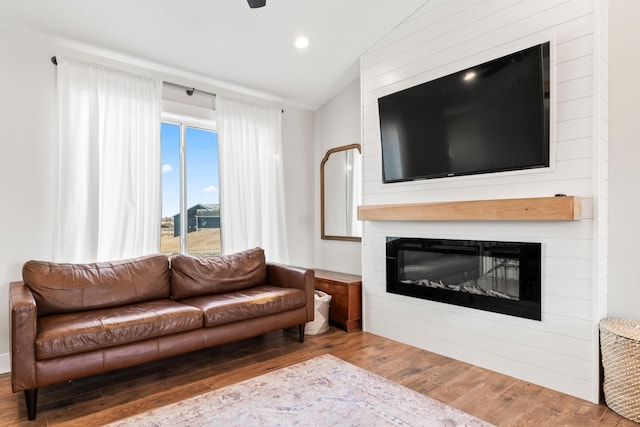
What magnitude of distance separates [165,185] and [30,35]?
5.18ft

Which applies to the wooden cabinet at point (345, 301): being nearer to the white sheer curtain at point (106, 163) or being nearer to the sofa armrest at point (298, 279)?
the sofa armrest at point (298, 279)

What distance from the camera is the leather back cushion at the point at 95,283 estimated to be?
266cm

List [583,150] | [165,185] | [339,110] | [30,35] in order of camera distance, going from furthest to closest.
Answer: [339,110]
[165,185]
[30,35]
[583,150]

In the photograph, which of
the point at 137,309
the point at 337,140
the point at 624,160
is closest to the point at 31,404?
the point at 137,309

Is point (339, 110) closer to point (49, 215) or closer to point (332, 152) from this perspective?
point (332, 152)

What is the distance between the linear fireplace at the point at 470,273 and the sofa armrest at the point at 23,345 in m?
2.71

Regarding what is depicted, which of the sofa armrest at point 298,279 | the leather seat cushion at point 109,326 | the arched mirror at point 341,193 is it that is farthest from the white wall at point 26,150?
the arched mirror at point 341,193

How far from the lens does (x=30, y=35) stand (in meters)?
2.95

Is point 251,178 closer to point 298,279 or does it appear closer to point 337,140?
point 337,140

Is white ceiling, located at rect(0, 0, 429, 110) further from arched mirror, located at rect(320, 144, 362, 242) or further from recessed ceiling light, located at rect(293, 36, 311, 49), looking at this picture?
arched mirror, located at rect(320, 144, 362, 242)

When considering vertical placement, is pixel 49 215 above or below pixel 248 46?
below

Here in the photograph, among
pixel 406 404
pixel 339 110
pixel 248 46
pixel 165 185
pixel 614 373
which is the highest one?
pixel 248 46

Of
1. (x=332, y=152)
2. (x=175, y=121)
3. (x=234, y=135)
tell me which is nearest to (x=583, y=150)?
(x=332, y=152)

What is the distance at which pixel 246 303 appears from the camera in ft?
9.94
